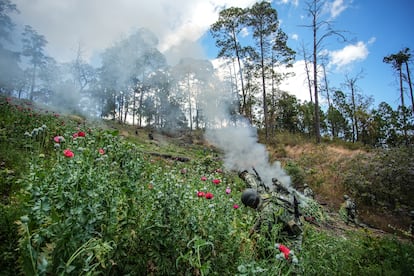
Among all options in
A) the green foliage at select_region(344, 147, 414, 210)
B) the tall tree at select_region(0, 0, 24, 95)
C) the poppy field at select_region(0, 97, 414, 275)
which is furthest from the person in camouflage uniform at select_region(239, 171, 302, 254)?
the tall tree at select_region(0, 0, 24, 95)

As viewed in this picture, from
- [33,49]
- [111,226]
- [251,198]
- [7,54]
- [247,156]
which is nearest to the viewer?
[111,226]

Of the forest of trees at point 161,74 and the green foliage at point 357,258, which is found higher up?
the forest of trees at point 161,74

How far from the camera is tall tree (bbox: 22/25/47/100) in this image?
12.8 meters

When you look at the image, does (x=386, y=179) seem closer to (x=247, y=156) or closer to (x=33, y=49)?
(x=247, y=156)

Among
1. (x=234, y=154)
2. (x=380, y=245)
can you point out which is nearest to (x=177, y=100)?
(x=234, y=154)

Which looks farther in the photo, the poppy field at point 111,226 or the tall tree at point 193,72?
the tall tree at point 193,72

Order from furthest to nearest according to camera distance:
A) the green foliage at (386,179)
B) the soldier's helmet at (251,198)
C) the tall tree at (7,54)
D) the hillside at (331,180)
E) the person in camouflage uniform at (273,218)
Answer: the tall tree at (7,54) < the green foliage at (386,179) < the hillside at (331,180) < the soldier's helmet at (251,198) < the person in camouflage uniform at (273,218)

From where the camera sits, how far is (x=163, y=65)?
56.7 feet

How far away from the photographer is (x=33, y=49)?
1455 cm

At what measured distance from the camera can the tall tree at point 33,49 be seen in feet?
41.9

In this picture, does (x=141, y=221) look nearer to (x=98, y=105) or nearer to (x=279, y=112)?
(x=98, y=105)

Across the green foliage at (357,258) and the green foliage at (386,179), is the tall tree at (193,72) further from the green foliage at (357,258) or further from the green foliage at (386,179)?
the green foliage at (357,258)

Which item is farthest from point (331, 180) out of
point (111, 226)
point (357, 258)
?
point (111, 226)

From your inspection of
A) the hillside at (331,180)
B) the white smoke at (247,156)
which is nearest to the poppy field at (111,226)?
the hillside at (331,180)
